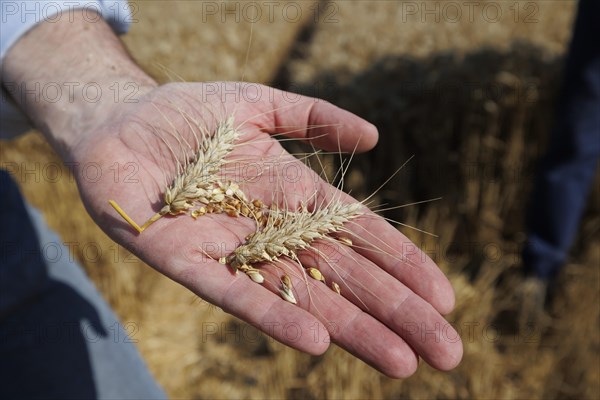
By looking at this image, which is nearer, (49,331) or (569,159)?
(49,331)

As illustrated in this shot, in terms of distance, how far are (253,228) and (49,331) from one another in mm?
Answer: 647

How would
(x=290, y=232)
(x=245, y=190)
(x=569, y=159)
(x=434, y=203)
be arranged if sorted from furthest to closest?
(x=434, y=203), (x=569, y=159), (x=245, y=190), (x=290, y=232)

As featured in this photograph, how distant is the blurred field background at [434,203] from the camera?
9.13 ft

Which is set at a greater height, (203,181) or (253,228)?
(203,181)

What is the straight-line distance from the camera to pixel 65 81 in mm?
1656

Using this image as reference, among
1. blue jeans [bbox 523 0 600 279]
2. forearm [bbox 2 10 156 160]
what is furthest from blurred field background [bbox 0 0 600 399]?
forearm [bbox 2 10 156 160]

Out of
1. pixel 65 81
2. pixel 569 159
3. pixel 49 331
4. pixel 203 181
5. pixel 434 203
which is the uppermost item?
pixel 65 81

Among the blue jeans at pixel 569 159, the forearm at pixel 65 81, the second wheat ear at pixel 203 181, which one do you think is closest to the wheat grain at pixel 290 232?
the second wheat ear at pixel 203 181

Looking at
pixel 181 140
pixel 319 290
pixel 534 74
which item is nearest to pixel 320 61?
pixel 534 74

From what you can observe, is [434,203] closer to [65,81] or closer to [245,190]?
[245,190]

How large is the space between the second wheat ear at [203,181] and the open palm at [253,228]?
0.10 ft

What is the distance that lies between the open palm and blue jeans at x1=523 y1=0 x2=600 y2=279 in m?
1.66

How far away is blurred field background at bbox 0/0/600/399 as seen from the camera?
278cm

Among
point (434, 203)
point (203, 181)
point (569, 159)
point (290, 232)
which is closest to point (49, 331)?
point (203, 181)
